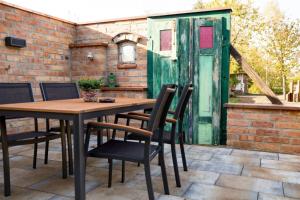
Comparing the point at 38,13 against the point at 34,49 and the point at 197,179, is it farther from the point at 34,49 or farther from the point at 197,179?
the point at 197,179

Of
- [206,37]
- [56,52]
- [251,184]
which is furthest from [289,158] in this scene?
[56,52]

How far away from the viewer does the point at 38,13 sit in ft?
13.8

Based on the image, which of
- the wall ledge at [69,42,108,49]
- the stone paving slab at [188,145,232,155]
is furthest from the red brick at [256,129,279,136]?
the wall ledge at [69,42,108,49]

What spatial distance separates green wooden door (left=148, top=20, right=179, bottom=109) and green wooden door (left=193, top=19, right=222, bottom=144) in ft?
1.10

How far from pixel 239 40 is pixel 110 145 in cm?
1366

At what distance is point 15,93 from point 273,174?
267 centimetres

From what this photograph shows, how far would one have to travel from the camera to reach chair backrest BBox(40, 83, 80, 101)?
2875 millimetres

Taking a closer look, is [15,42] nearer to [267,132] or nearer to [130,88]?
[130,88]

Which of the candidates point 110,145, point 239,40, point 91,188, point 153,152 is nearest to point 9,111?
point 110,145

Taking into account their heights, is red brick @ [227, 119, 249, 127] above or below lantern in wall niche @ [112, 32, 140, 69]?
below

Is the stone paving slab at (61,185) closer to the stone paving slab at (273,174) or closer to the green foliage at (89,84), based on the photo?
the green foliage at (89,84)

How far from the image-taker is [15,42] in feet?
12.5

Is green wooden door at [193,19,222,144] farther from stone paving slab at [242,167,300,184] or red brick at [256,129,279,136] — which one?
stone paving slab at [242,167,300,184]

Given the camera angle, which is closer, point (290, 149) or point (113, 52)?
point (290, 149)
